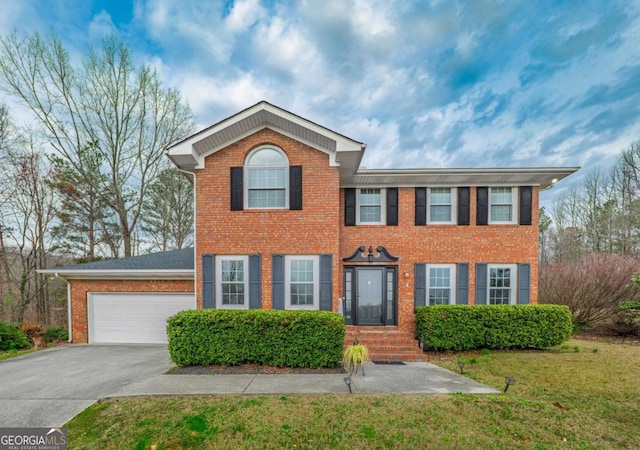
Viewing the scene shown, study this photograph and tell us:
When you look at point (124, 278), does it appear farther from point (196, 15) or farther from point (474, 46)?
point (474, 46)

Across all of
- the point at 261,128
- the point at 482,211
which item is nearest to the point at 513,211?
the point at 482,211

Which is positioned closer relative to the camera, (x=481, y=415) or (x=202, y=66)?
(x=481, y=415)

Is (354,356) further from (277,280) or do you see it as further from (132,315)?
(132,315)

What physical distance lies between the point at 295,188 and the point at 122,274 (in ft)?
22.6

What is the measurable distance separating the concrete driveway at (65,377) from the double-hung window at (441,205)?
8968mm

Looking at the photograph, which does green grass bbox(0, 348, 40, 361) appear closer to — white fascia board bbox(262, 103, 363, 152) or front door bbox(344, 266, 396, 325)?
front door bbox(344, 266, 396, 325)

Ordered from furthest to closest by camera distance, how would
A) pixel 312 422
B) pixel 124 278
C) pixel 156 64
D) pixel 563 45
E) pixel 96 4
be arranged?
pixel 156 64 → pixel 563 45 → pixel 96 4 → pixel 124 278 → pixel 312 422

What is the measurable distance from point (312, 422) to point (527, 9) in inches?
658

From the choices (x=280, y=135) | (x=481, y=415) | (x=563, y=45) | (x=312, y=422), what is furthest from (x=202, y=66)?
(x=563, y=45)

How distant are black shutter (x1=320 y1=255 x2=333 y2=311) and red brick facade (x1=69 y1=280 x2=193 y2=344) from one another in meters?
4.94

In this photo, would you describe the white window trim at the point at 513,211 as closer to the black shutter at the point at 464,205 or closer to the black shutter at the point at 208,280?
the black shutter at the point at 464,205

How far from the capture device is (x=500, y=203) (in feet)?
28.5

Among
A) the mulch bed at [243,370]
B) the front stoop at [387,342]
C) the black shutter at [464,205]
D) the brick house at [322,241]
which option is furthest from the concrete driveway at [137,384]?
the black shutter at [464,205]

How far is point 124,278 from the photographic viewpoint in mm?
9000
